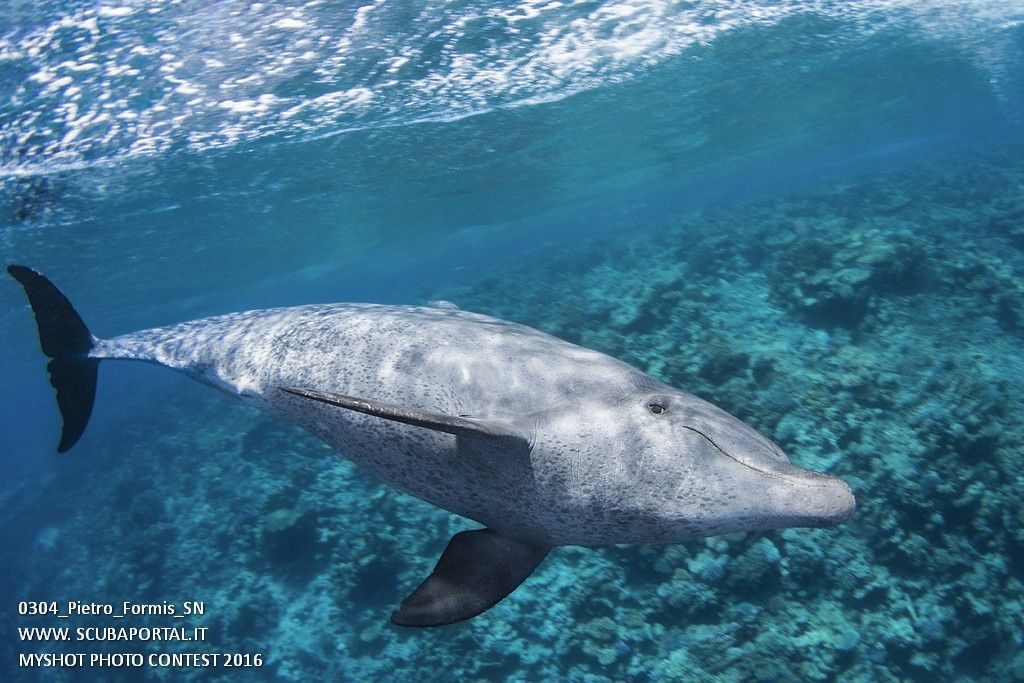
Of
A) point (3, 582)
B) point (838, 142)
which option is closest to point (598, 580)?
point (3, 582)

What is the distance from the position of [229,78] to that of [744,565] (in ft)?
40.7

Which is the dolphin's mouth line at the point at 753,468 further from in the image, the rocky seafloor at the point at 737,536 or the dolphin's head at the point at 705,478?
the rocky seafloor at the point at 737,536

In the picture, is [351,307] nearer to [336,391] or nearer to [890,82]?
[336,391]

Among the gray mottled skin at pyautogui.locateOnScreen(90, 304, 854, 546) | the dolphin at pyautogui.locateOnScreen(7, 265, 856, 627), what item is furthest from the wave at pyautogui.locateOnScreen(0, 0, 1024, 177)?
the dolphin at pyautogui.locateOnScreen(7, 265, 856, 627)

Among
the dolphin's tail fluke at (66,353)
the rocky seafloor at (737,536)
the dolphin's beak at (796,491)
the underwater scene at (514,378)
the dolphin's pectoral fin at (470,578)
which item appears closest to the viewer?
the dolphin's beak at (796,491)

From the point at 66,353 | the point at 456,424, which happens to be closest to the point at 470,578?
the point at 456,424

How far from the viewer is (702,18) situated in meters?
14.3

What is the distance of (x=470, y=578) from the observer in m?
2.98

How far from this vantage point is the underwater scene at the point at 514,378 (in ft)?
15.9

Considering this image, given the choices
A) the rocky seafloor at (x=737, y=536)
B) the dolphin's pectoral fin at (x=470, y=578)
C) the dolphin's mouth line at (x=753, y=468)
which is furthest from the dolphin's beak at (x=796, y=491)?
the rocky seafloor at (x=737, y=536)

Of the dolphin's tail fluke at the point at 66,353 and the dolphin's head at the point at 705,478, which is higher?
the dolphin's head at the point at 705,478

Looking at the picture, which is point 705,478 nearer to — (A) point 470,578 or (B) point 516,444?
(B) point 516,444

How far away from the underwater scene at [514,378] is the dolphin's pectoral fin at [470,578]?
35mm

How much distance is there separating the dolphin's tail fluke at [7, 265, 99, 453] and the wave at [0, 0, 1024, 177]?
4276 millimetres
